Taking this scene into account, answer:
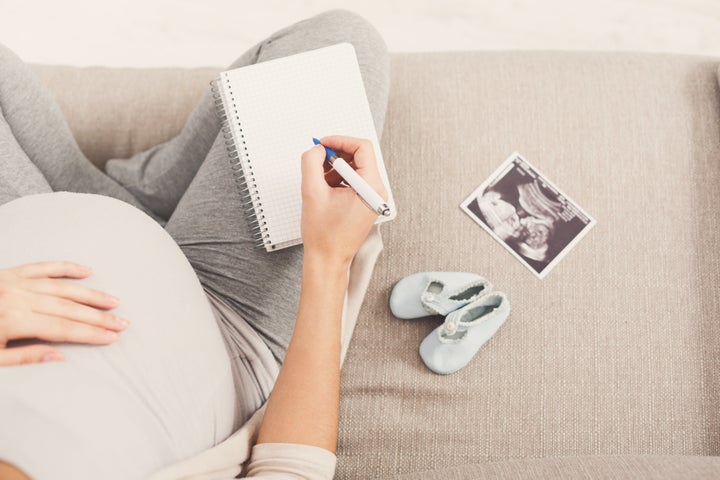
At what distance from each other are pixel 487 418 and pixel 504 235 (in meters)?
0.33

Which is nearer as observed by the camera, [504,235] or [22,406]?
[22,406]

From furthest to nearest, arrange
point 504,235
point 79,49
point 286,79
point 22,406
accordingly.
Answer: point 79,49 < point 504,235 < point 286,79 < point 22,406

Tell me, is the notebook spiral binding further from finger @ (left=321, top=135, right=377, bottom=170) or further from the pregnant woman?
finger @ (left=321, top=135, right=377, bottom=170)

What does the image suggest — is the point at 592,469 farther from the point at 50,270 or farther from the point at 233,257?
the point at 50,270

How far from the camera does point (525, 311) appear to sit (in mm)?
1014

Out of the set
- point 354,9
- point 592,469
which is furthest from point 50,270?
point 354,9

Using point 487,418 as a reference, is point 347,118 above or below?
above

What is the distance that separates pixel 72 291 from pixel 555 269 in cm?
78

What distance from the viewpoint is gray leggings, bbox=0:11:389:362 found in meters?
0.92

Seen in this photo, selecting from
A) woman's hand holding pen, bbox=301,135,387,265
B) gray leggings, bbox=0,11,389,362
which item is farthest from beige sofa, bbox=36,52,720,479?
woman's hand holding pen, bbox=301,135,387,265

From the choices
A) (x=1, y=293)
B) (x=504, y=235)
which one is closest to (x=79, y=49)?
(x=1, y=293)

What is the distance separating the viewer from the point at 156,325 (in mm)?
690

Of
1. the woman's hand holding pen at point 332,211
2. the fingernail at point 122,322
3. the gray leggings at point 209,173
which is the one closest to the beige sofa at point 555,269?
the gray leggings at point 209,173

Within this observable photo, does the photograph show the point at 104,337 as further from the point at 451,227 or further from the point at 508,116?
the point at 508,116
